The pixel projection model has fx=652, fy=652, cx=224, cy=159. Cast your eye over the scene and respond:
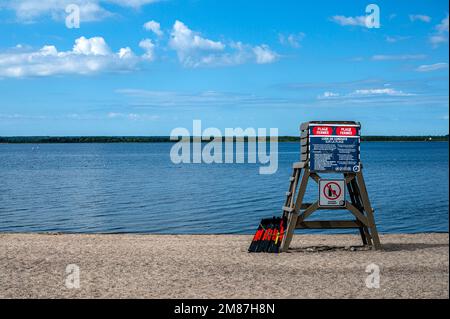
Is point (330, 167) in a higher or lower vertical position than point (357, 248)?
higher

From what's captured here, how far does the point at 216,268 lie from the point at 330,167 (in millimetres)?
3151

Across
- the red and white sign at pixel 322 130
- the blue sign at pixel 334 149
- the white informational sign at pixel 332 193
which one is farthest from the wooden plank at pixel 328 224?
the red and white sign at pixel 322 130

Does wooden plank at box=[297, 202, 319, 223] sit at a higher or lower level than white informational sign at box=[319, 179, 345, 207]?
lower

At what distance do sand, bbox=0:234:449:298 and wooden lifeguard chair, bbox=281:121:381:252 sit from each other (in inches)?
24.9

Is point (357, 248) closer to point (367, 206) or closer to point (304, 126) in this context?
point (367, 206)

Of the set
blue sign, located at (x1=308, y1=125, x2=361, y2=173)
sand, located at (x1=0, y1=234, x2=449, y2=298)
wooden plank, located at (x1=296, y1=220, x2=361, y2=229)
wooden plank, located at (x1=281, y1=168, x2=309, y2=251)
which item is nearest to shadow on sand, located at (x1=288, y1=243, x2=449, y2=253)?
sand, located at (x1=0, y1=234, x2=449, y2=298)

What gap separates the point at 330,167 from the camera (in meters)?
12.8

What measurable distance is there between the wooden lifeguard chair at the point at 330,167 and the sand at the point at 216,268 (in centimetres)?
63

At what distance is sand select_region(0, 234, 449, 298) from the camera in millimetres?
9625

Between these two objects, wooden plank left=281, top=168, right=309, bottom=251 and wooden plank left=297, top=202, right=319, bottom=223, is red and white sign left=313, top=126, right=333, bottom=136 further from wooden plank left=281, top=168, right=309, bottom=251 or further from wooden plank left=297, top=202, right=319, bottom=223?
wooden plank left=297, top=202, right=319, bottom=223

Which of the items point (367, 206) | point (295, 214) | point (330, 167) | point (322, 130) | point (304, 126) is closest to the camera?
point (322, 130)

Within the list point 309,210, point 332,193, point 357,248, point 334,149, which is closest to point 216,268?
point 309,210

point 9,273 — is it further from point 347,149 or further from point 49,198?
point 49,198
